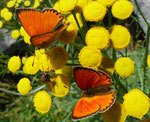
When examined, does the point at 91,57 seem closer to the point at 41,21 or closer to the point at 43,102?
the point at 41,21

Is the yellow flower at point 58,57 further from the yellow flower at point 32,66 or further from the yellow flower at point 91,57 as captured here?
the yellow flower at point 32,66

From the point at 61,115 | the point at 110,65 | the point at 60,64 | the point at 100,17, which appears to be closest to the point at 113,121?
the point at 110,65

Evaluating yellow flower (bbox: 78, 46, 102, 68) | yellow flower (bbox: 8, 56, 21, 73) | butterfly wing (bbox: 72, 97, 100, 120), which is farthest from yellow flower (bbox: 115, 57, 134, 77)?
yellow flower (bbox: 8, 56, 21, 73)

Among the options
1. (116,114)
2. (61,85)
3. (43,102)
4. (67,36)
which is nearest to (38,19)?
(67,36)

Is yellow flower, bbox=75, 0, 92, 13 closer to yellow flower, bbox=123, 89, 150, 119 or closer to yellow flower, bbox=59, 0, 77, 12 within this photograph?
yellow flower, bbox=59, 0, 77, 12

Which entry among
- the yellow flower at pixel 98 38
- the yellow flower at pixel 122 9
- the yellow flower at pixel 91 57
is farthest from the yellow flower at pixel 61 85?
the yellow flower at pixel 122 9

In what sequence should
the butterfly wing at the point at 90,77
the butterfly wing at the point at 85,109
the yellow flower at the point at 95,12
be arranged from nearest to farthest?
the butterfly wing at the point at 85,109, the butterfly wing at the point at 90,77, the yellow flower at the point at 95,12
